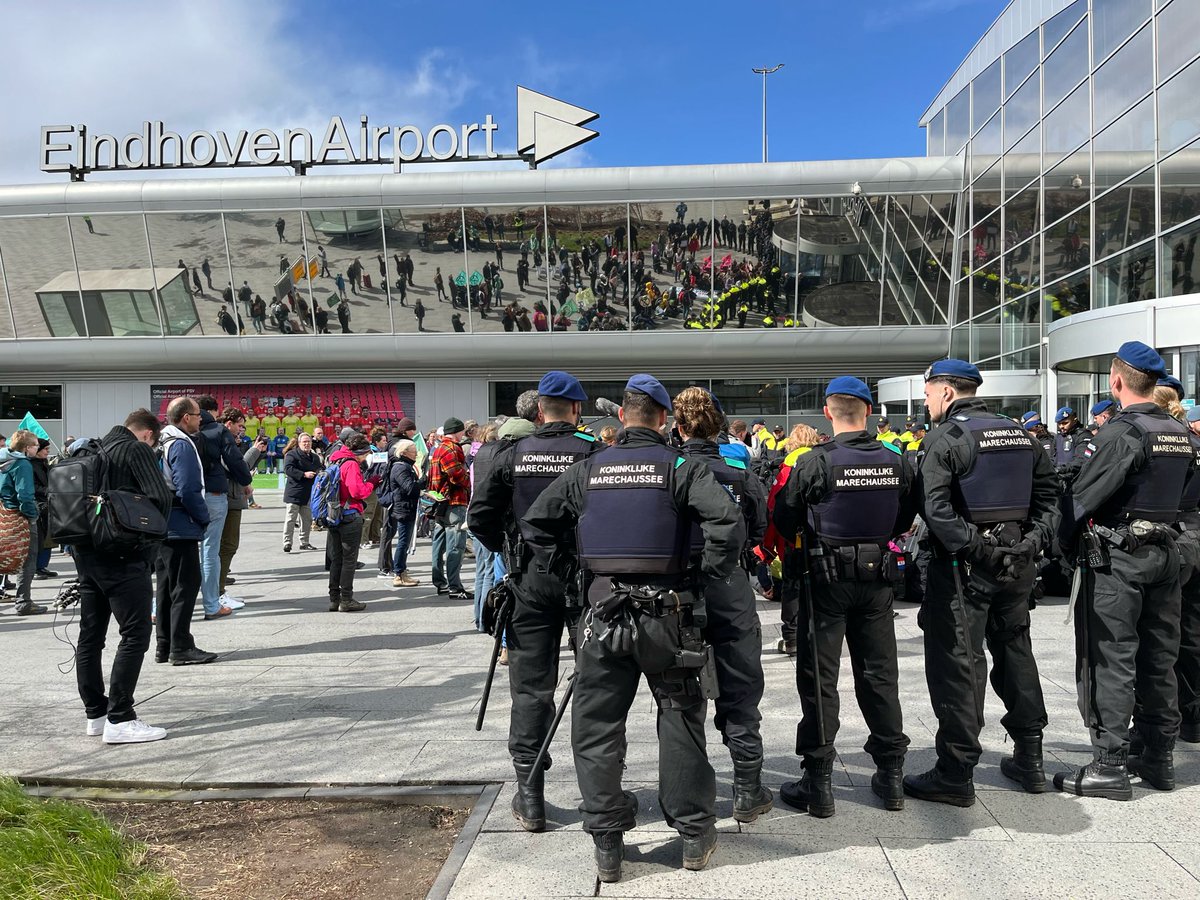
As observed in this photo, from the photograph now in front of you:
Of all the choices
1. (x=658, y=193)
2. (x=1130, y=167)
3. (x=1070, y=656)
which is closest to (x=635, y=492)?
(x=1070, y=656)

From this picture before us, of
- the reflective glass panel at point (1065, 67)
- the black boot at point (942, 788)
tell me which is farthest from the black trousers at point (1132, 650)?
the reflective glass panel at point (1065, 67)

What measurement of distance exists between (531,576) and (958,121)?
26671mm

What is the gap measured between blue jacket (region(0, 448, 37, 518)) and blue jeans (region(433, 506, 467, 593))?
3.99m

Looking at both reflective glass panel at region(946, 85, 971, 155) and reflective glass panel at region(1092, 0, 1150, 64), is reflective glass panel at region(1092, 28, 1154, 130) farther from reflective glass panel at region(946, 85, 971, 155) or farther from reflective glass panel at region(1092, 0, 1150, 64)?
reflective glass panel at region(946, 85, 971, 155)

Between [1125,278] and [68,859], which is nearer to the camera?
[68,859]

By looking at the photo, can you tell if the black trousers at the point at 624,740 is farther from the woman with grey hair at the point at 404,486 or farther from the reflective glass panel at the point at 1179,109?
the reflective glass panel at the point at 1179,109

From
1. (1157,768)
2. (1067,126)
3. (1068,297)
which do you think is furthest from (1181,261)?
(1157,768)

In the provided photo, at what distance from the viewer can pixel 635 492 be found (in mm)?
3506

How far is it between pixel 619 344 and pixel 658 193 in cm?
496

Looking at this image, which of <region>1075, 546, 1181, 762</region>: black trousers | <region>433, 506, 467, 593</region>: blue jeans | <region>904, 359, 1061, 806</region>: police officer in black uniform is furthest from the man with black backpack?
<region>1075, 546, 1181, 762</region>: black trousers

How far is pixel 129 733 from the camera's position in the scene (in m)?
5.14

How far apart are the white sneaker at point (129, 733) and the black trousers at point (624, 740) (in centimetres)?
297

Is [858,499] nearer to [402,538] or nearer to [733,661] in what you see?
[733,661]

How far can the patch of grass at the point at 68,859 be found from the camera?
3238 millimetres
